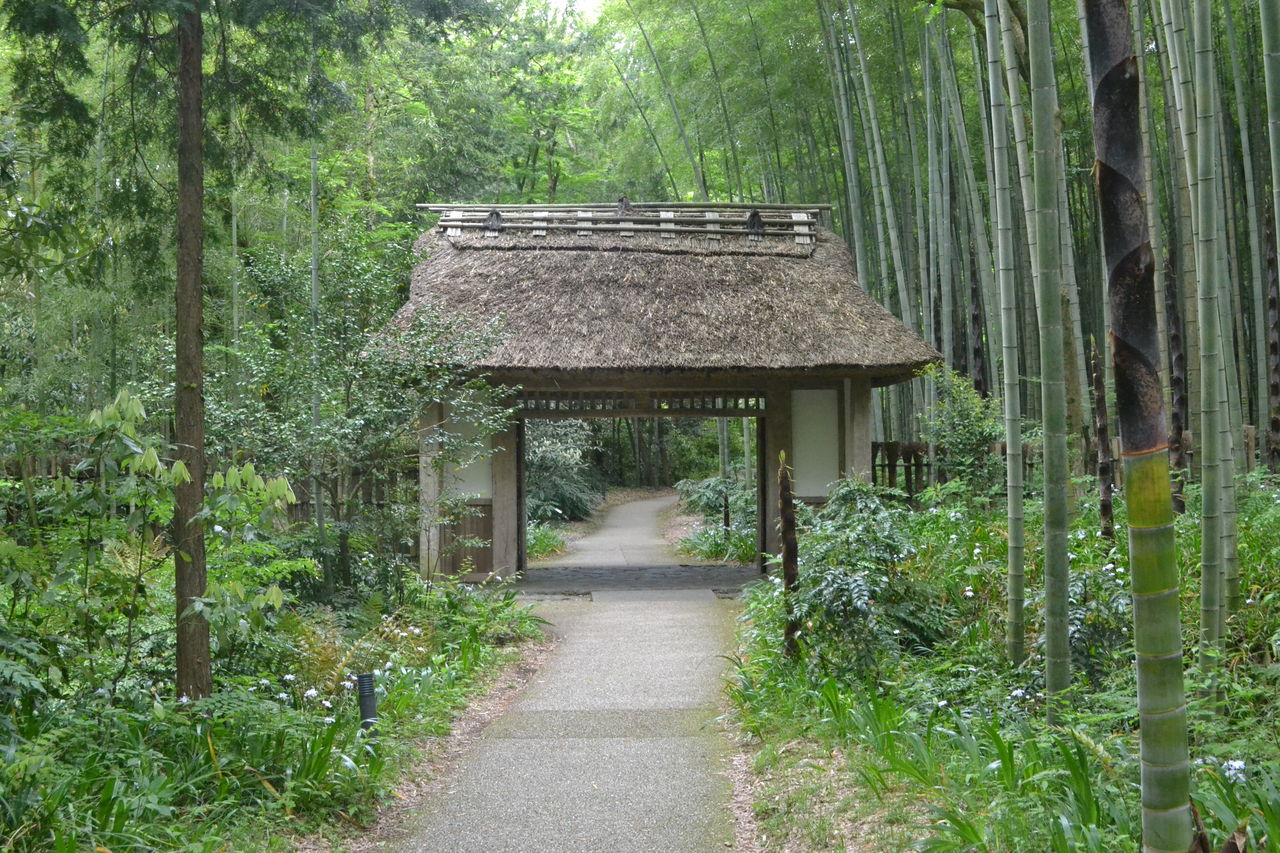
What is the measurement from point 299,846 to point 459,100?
14.6 metres

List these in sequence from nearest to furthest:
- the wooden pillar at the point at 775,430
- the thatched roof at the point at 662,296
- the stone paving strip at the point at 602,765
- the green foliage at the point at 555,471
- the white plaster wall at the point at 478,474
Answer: the stone paving strip at the point at 602,765 < the thatched roof at the point at 662,296 < the white plaster wall at the point at 478,474 < the wooden pillar at the point at 775,430 < the green foliage at the point at 555,471

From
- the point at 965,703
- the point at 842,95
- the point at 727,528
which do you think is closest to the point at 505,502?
the point at 727,528

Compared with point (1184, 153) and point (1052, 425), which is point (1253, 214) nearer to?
point (1184, 153)

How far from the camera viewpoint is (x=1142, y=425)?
1713 mm

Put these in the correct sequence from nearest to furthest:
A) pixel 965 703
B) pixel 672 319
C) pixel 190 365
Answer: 1. pixel 190 365
2. pixel 965 703
3. pixel 672 319

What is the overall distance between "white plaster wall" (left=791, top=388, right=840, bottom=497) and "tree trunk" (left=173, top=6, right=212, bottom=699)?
6.85 metres

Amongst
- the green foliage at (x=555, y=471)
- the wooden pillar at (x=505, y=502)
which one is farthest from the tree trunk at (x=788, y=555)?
the green foliage at (x=555, y=471)

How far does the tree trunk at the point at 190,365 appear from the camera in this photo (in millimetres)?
4164

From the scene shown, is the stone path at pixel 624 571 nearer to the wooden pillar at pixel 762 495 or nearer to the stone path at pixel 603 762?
the wooden pillar at pixel 762 495

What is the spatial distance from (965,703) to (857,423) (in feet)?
19.6

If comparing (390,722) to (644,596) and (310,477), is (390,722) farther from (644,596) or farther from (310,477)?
(644,596)

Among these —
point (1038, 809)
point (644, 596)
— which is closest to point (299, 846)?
point (1038, 809)

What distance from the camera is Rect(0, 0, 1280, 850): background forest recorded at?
3.46 metres

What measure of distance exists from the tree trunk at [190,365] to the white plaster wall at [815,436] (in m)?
6.85
